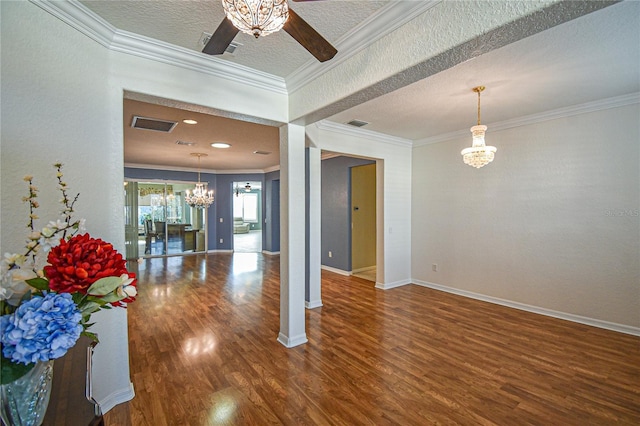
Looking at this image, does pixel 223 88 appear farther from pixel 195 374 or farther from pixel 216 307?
pixel 216 307

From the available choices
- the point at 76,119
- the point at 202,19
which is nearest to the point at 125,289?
the point at 76,119

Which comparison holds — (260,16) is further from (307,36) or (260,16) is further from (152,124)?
(152,124)

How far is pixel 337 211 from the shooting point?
6180mm

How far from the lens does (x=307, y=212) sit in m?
4.20

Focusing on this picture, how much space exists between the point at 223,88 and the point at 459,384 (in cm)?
321

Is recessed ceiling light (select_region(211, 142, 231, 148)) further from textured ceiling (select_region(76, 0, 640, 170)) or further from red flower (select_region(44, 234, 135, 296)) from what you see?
red flower (select_region(44, 234, 135, 296))

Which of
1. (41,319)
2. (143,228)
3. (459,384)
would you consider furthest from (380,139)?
(143,228)

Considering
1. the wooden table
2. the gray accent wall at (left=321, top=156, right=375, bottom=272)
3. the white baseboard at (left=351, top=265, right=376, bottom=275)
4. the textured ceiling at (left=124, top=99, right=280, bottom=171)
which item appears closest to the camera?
the wooden table

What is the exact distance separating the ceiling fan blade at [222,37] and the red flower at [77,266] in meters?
1.18

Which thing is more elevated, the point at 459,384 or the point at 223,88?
the point at 223,88

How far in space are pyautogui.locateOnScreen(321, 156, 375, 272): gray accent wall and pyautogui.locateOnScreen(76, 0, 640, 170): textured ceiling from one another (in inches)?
63.8

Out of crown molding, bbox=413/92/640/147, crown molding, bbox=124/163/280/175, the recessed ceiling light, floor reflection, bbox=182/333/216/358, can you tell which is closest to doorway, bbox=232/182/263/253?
crown molding, bbox=124/163/280/175

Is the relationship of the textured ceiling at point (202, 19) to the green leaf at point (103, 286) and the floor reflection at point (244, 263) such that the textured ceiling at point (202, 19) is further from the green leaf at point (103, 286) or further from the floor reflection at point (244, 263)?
the floor reflection at point (244, 263)

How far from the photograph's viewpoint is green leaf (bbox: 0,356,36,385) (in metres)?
0.65
